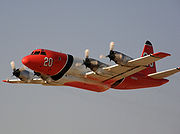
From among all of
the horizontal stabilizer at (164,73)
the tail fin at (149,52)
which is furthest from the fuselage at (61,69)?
the tail fin at (149,52)

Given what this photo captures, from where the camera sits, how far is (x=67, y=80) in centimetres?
3009

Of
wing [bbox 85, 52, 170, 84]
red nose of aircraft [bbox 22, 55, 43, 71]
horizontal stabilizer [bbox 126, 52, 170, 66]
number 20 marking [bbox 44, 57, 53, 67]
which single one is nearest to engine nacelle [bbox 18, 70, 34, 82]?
red nose of aircraft [bbox 22, 55, 43, 71]

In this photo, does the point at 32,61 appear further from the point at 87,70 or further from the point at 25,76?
the point at 25,76

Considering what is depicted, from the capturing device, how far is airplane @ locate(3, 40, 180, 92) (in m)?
28.3

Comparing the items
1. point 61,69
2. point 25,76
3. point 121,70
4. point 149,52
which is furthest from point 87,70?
point 149,52

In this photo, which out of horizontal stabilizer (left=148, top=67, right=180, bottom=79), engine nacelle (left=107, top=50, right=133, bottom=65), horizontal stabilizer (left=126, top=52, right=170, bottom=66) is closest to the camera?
horizontal stabilizer (left=126, top=52, right=170, bottom=66)

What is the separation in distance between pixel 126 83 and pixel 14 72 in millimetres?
11388

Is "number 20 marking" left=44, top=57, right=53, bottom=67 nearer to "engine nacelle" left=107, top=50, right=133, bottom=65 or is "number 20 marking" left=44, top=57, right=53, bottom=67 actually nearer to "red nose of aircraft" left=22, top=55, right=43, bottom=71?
"red nose of aircraft" left=22, top=55, right=43, bottom=71

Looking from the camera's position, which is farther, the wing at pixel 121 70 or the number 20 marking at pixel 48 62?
the number 20 marking at pixel 48 62

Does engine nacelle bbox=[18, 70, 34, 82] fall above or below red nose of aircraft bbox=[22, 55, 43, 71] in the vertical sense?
below

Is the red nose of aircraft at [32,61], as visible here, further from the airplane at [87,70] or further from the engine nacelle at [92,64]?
the engine nacelle at [92,64]

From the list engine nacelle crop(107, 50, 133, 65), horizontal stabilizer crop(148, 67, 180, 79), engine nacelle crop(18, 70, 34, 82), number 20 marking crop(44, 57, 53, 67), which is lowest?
engine nacelle crop(18, 70, 34, 82)

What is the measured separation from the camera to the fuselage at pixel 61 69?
2886 centimetres

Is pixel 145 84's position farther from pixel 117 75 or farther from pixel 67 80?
pixel 67 80
